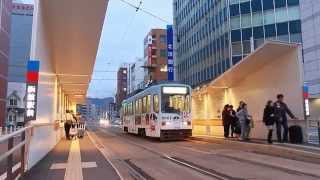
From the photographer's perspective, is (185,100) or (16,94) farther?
(16,94)

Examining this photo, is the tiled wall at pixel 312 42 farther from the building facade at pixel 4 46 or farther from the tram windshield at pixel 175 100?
the building facade at pixel 4 46

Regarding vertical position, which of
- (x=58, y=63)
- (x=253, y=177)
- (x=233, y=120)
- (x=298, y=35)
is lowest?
(x=253, y=177)

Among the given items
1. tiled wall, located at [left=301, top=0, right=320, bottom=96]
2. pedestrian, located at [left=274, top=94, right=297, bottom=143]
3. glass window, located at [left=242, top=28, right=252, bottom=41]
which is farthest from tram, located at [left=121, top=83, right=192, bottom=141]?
glass window, located at [left=242, top=28, right=252, bottom=41]

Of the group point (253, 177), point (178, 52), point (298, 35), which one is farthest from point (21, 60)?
point (253, 177)

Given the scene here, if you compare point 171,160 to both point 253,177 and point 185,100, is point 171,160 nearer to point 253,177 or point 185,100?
point 253,177

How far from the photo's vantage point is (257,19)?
184ft

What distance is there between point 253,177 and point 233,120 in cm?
1212

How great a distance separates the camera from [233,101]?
79.0 ft

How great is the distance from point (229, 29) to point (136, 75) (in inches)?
3008

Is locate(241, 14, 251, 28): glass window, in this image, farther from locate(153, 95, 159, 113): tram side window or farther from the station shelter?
locate(153, 95, 159, 113): tram side window

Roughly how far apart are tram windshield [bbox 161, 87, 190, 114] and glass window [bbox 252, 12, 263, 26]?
33.7 metres

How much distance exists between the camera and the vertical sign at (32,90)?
11.9m

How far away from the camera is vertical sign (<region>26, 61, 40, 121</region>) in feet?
39.1

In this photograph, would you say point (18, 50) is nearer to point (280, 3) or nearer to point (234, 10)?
point (234, 10)
